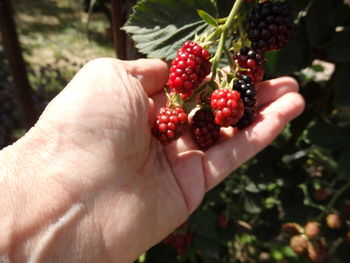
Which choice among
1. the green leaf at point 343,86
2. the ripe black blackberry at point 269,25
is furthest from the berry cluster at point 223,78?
the green leaf at point 343,86

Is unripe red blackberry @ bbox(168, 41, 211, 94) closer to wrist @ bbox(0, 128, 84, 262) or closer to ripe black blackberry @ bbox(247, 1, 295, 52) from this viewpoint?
ripe black blackberry @ bbox(247, 1, 295, 52)

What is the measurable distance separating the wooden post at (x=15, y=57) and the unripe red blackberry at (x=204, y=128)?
3.42 feet

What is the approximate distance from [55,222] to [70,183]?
0.10m

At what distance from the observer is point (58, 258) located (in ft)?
2.92

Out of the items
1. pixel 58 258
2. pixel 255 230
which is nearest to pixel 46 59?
pixel 255 230

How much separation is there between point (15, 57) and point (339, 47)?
1402 mm

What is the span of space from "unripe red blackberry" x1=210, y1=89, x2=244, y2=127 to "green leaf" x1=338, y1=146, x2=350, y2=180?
40 centimetres

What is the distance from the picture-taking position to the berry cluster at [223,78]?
873mm

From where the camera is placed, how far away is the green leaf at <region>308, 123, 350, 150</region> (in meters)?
1.16

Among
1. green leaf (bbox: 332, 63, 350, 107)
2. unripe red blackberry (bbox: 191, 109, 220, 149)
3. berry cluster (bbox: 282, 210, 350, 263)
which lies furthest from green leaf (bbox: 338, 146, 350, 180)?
unripe red blackberry (bbox: 191, 109, 220, 149)

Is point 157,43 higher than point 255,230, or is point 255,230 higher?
point 157,43

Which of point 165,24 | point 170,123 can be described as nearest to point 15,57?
point 165,24

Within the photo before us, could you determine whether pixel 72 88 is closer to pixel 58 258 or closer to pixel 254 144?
pixel 58 258

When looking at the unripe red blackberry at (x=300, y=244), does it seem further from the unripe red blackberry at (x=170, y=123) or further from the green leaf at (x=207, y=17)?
the green leaf at (x=207, y=17)
